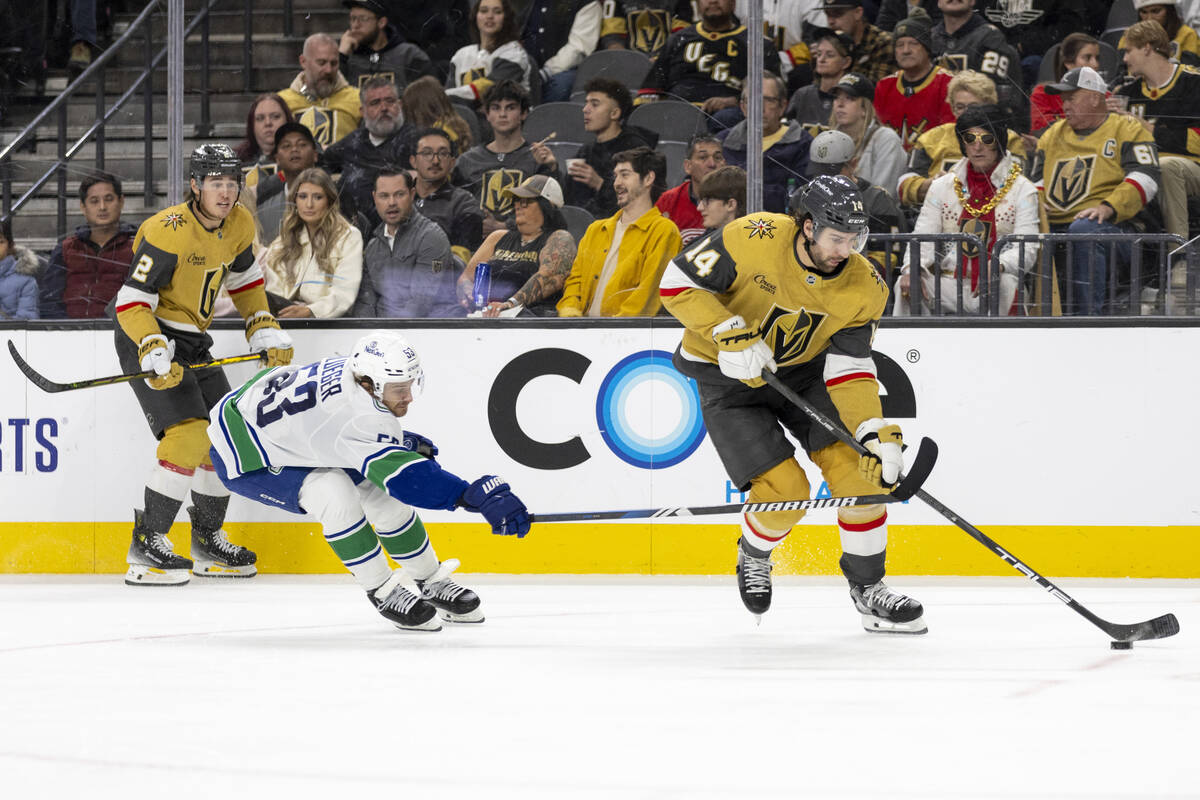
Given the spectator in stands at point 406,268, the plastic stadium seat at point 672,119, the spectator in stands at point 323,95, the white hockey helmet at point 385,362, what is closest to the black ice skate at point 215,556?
the spectator in stands at point 406,268

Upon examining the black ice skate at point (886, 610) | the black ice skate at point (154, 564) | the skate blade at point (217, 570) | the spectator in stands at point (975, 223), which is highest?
the spectator in stands at point (975, 223)

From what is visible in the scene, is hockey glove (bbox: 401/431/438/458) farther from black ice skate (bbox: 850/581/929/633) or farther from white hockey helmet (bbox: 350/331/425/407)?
black ice skate (bbox: 850/581/929/633)

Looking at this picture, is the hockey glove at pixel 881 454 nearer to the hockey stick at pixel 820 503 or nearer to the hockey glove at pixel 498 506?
the hockey stick at pixel 820 503

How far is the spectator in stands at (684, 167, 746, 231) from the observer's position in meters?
5.17

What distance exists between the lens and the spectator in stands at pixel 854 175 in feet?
16.5

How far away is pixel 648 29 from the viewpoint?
17.9ft

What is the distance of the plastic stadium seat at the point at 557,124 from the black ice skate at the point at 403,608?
2.11m

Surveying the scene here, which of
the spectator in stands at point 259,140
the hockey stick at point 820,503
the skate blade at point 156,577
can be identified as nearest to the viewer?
the hockey stick at point 820,503

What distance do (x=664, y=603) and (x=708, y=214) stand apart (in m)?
1.48

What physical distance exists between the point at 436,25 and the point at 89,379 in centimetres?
187

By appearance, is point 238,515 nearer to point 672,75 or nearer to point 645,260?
point 645,260

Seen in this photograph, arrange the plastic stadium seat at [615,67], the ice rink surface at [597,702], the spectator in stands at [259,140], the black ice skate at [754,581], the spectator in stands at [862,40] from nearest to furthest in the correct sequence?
the ice rink surface at [597,702], the black ice skate at [754,581], the spectator in stands at [862,40], the plastic stadium seat at [615,67], the spectator in stands at [259,140]

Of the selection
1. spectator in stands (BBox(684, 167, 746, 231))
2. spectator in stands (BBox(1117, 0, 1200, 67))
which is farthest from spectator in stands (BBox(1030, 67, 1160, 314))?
spectator in stands (BBox(684, 167, 746, 231))

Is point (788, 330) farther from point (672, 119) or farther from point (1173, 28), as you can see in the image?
point (1173, 28)
